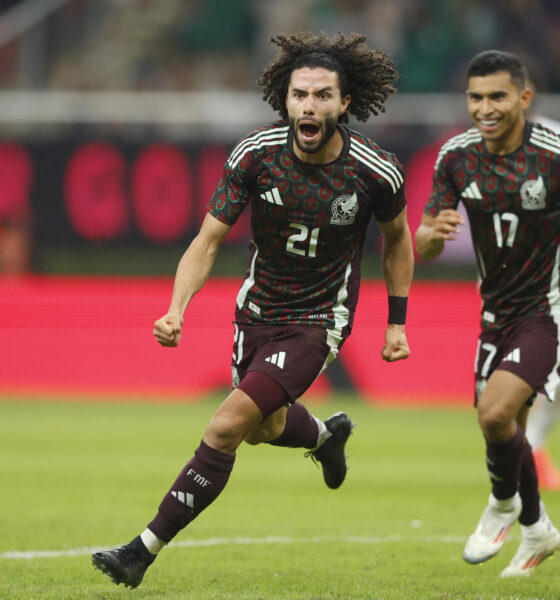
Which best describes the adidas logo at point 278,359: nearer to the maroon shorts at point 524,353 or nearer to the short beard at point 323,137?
the short beard at point 323,137

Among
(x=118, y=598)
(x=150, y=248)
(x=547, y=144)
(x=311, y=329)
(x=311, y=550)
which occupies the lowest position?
(x=150, y=248)

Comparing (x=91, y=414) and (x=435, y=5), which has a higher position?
(x=435, y=5)

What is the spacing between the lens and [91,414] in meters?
14.0

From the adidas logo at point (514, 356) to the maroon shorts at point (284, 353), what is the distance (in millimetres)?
931

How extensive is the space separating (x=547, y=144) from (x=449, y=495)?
11.8 feet

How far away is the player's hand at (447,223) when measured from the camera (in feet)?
19.6

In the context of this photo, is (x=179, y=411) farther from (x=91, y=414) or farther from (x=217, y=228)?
(x=217, y=228)

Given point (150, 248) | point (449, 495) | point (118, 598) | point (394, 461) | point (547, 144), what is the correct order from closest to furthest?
point (118, 598) < point (547, 144) < point (449, 495) < point (394, 461) < point (150, 248)

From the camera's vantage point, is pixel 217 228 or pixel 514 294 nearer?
pixel 217 228

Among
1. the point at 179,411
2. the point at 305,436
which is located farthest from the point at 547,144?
the point at 179,411

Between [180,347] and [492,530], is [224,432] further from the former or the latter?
[180,347]

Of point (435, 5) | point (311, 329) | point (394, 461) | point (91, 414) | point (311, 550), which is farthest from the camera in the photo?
point (435, 5)

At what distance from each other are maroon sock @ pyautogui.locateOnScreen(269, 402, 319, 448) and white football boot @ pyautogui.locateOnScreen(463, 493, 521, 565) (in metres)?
1.05

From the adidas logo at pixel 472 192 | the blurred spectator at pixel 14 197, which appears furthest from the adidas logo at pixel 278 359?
the blurred spectator at pixel 14 197
